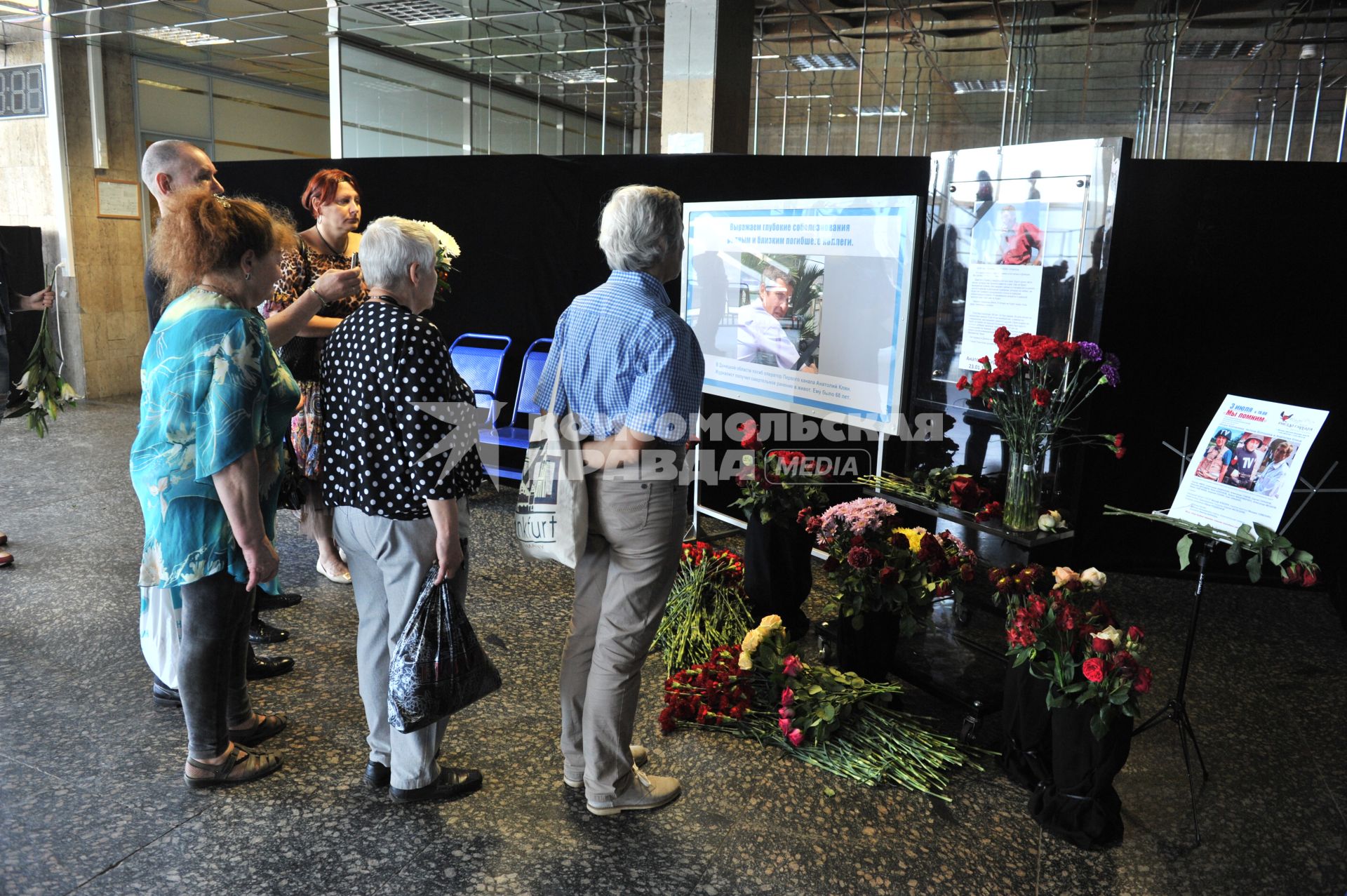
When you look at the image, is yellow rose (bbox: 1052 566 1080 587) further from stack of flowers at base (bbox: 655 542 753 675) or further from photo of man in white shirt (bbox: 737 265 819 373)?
photo of man in white shirt (bbox: 737 265 819 373)

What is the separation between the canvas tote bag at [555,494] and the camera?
2.07m

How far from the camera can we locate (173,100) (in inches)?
373

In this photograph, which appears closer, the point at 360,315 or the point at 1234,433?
the point at 360,315

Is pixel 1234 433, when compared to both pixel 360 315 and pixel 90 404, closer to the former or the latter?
pixel 360 315

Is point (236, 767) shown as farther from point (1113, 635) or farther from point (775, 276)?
point (775, 276)

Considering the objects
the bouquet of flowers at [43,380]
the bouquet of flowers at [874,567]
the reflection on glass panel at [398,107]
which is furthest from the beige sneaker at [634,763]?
the reflection on glass panel at [398,107]

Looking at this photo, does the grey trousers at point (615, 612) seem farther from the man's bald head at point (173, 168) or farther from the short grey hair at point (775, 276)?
the short grey hair at point (775, 276)

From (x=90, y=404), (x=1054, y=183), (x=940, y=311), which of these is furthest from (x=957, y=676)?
(x=90, y=404)

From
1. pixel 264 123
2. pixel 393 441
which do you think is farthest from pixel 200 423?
pixel 264 123

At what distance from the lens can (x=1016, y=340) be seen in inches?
110

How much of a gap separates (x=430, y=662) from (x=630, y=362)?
831 millimetres

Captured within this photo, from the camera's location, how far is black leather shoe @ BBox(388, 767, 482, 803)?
231 cm

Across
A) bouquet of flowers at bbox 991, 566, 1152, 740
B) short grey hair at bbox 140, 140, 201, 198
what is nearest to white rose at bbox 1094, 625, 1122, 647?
bouquet of flowers at bbox 991, 566, 1152, 740

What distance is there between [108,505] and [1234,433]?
207 inches
